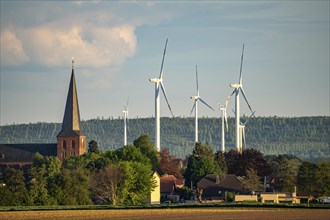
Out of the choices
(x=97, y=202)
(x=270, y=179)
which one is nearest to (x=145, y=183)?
(x=97, y=202)

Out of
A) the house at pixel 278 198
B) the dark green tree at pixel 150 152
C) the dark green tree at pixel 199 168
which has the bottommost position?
the house at pixel 278 198

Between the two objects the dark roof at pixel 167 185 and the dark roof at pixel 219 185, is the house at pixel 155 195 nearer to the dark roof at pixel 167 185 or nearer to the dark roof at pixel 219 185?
the dark roof at pixel 219 185

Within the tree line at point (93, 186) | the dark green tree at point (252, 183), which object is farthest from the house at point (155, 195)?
the dark green tree at point (252, 183)

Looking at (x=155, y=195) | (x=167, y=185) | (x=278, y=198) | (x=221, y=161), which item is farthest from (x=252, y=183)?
(x=221, y=161)

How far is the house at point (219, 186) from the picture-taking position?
6462 inches

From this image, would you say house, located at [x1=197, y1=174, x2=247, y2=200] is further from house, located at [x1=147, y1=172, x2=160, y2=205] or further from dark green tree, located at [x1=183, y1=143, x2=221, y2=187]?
dark green tree, located at [x1=183, y1=143, x2=221, y2=187]

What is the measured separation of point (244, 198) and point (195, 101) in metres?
45.3

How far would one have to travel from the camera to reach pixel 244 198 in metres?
152

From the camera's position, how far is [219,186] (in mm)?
166250

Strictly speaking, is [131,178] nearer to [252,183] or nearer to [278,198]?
[278,198]

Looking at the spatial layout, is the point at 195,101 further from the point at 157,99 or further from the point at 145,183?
the point at 145,183

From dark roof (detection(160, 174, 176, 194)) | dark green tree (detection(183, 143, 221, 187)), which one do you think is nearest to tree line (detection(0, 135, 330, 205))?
dark green tree (detection(183, 143, 221, 187))

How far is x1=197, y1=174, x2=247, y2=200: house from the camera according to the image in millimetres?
164125

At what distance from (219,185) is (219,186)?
15.5 inches
